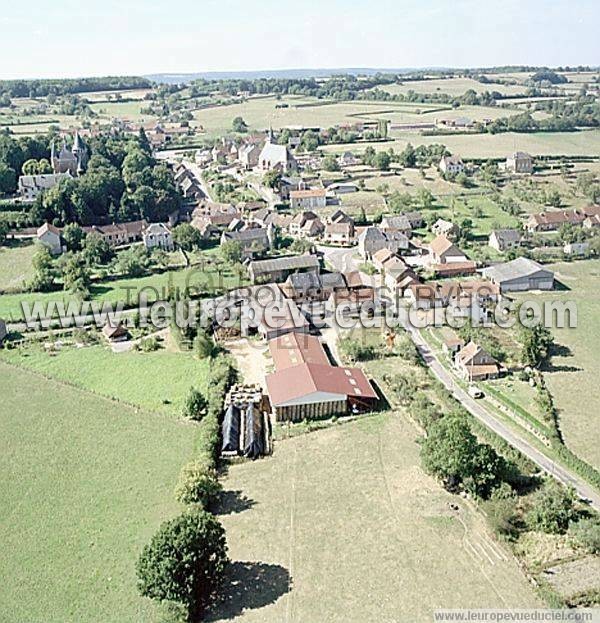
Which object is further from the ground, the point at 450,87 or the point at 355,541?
the point at 450,87

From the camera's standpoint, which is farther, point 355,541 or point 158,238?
point 158,238

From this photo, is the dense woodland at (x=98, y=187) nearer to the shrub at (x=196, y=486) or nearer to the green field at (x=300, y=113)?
the shrub at (x=196, y=486)

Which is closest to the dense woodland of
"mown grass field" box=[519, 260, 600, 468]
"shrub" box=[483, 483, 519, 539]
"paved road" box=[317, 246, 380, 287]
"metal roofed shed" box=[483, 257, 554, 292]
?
"paved road" box=[317, 246, 380, 287]

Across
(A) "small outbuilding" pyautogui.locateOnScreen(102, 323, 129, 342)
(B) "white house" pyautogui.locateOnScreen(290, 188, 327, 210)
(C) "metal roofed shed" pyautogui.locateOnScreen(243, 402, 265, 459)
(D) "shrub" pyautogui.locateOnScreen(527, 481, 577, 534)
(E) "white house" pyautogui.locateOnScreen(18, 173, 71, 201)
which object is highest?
(E) "white house" pyautogui.locateOnScreen(18, 173, 71, 201)

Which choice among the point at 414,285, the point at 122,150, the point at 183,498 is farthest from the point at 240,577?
the point at 122,150

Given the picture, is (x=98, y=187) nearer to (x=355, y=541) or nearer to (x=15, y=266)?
(x=15, y=266)

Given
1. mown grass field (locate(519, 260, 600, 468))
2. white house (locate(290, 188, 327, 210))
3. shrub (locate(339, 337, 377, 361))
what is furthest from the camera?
white house (locate(290, 188, 327, 210))

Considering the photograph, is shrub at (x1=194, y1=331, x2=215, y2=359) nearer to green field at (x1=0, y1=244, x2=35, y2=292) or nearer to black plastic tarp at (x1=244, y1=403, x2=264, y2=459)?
black plastic tarp at (x1=244, y1=403, x2=264, y2=459)

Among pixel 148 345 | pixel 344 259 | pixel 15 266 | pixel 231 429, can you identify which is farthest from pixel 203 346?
pixel 15 266
